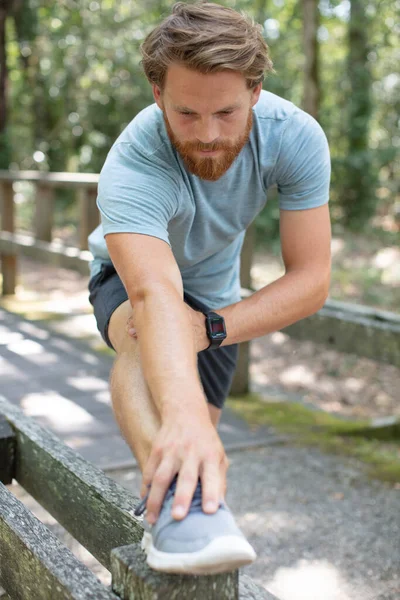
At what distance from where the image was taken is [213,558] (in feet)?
3.80

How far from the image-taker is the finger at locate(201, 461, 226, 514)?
125cm

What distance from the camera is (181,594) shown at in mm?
1218

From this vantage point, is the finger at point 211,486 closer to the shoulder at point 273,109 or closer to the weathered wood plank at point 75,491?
the weathered wood plank at point 75,491

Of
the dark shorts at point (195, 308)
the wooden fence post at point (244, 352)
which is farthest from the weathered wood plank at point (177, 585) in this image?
the wooden fence post at point (244, 352)

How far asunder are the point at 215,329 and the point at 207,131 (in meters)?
0.51

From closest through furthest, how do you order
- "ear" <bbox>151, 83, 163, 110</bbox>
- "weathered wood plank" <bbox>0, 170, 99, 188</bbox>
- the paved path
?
"ear" <bbox>151, 83, 163, 110</bbox> → the paved path → "weathered wood plank" <bbox>0, 170, 99, 188</bbox>

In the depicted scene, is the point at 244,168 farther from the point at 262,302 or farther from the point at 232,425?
the point at 232,425

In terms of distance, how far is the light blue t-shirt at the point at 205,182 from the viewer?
200 cm

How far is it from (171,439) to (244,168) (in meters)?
1.09

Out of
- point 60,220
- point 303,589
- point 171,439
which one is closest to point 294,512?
point 303,589

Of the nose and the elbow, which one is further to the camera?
the elbow

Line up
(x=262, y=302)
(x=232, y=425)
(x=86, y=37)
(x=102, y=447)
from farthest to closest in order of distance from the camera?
(x=86, y=37) → (x=232, y=425) → (x=102, y=447) → (x=262, y=302)

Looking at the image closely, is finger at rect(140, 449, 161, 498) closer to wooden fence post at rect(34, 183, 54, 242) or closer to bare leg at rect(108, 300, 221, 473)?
bare leg at rect(108, 300, 221, 473)

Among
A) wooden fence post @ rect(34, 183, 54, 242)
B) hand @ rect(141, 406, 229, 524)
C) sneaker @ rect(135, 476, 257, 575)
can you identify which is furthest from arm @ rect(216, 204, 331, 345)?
wooden fence post @ rect(34, 183, 54, 242)
